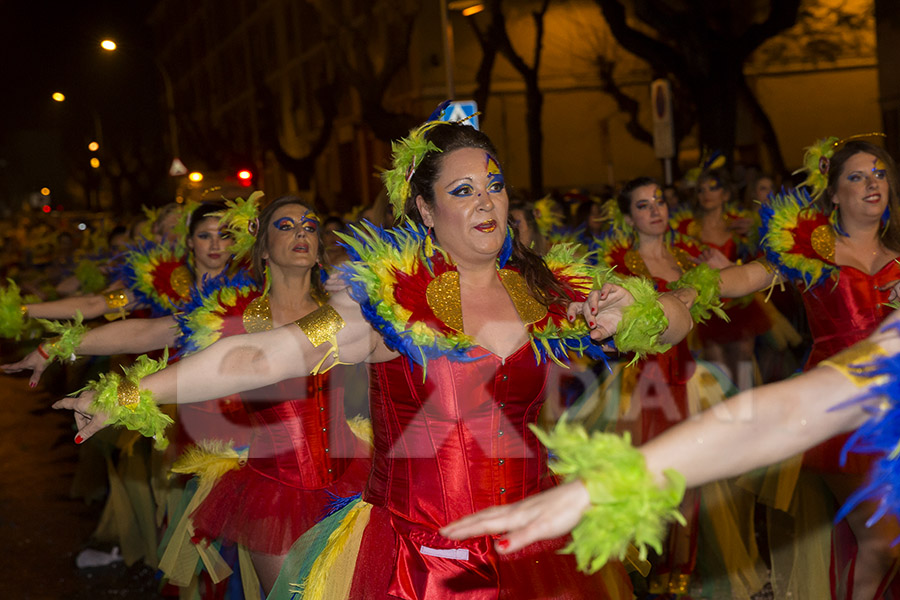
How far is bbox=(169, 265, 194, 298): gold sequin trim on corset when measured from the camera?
592 cm

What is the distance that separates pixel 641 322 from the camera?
299 centimetres

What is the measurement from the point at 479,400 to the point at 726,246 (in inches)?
224

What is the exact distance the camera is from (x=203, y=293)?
4.51 meters

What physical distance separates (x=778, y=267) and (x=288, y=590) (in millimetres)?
2655

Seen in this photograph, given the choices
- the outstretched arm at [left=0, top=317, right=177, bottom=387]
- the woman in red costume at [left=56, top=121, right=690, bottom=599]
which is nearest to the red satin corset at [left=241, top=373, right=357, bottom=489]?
the outstretched arm at [left=0, top=317, right=177, bottom=387]

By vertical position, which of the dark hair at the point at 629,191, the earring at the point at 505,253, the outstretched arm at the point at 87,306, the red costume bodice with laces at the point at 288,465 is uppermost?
the dark hair at the point at 629,191

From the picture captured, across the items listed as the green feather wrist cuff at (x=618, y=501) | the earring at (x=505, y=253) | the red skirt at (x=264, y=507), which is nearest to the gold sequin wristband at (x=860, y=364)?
the green feather wrist cuff at (x=618, y=501)

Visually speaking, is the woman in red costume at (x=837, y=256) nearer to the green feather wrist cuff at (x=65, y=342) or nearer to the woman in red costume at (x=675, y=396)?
the woman in red costume at (x=675, y=396)

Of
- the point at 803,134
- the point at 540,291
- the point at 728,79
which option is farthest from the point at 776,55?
the point at 540,291

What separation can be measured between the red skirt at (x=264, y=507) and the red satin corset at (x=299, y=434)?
44mm

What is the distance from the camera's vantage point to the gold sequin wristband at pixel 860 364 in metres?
1.87

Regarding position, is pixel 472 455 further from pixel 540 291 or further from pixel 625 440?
pixel 625 440

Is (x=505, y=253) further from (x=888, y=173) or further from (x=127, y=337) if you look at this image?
(x=888, y=173)

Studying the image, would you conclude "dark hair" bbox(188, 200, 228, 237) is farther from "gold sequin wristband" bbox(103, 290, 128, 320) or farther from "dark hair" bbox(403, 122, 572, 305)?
"dark hair" bbox(403, 122, 572, 305)
